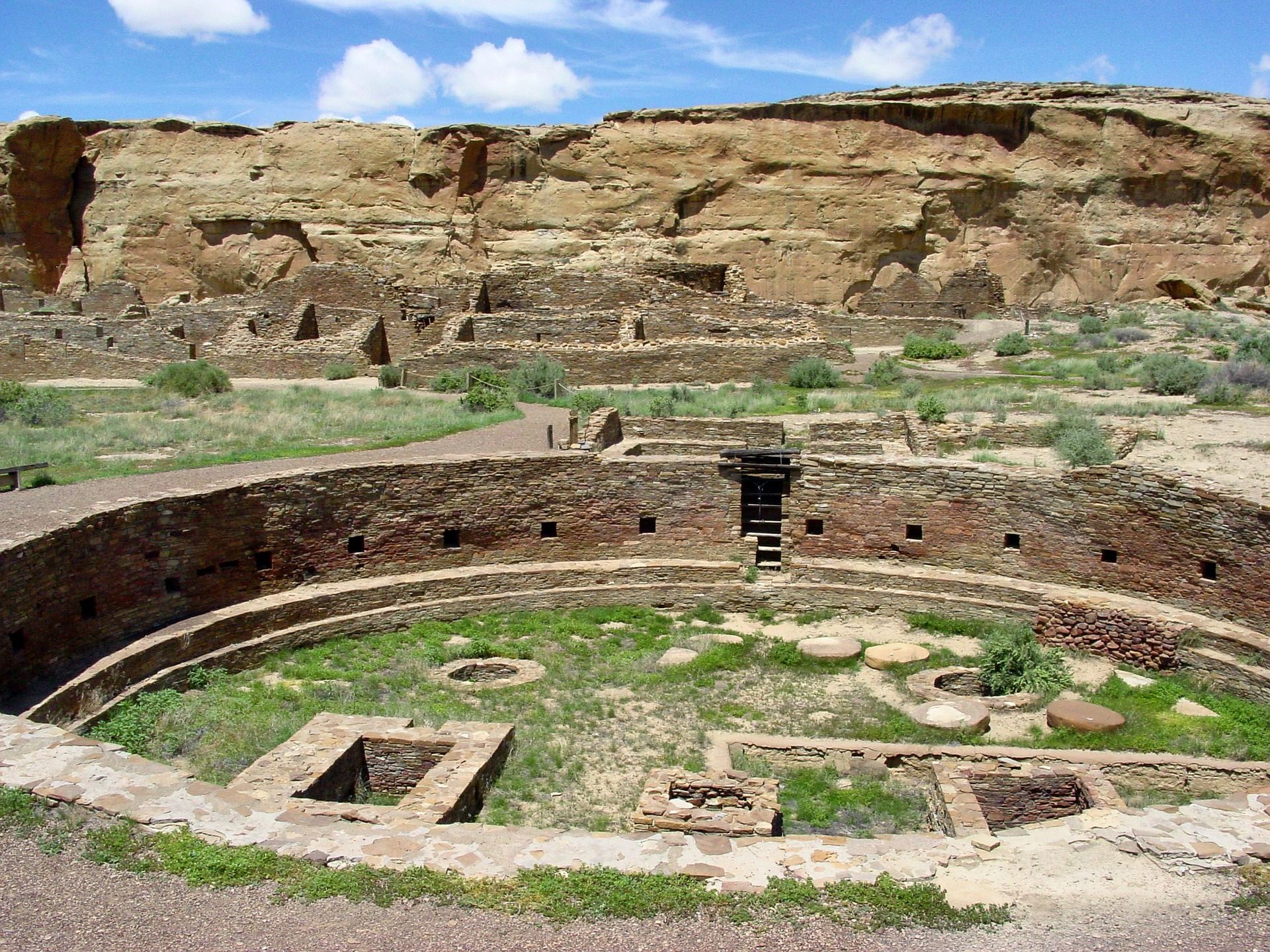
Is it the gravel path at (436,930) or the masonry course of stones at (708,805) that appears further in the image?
the masonry course of stones at (708,805)

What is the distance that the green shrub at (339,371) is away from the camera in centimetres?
2622

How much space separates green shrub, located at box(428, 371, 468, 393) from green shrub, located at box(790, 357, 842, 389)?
7784 millimetres

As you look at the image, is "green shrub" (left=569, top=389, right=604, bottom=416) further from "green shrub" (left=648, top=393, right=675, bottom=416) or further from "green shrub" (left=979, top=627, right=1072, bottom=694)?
"green shrub" (left=979, top=627, right=1072, bottom=694)

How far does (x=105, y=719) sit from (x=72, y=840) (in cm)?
440

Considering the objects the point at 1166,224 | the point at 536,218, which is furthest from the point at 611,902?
the point at 1166,224

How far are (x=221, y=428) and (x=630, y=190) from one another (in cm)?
2539

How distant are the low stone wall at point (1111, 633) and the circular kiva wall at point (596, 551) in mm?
71

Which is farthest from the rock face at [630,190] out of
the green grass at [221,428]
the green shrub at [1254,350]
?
the green grass at [221,428]

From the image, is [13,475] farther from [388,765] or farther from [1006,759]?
[1006,759]

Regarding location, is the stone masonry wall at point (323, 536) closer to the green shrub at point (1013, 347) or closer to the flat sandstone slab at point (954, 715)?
the flat sandstone slab at point (954, 715)

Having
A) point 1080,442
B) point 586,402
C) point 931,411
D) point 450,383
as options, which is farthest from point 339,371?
point 1080,442

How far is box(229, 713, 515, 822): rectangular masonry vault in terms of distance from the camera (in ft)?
27.2

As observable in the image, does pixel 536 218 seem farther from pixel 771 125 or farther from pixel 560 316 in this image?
pixel 560 316

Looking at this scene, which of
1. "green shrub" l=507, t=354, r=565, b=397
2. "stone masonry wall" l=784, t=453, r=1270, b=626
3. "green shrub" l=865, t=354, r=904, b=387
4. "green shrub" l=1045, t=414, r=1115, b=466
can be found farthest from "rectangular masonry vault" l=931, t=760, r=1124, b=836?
"green shrub" l=865, t=354, r=904, b=387
